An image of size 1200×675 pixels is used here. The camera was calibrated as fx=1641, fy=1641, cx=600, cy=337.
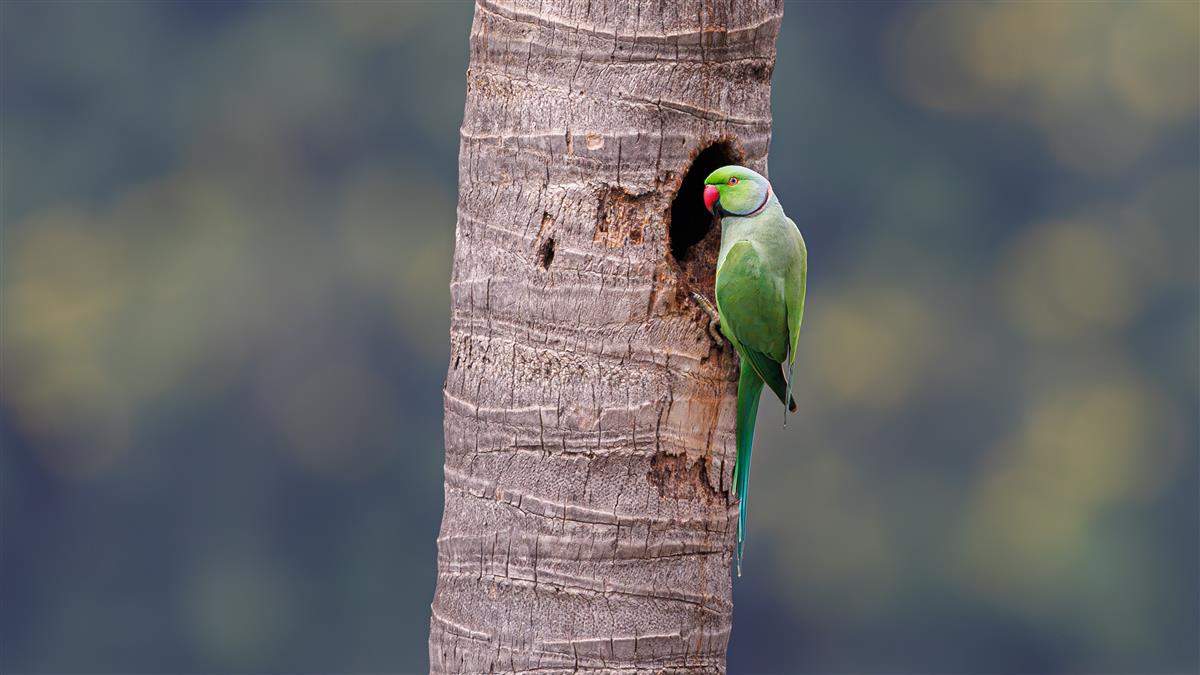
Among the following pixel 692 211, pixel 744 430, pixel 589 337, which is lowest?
pixel 744 430

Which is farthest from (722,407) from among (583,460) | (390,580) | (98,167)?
(98,167)

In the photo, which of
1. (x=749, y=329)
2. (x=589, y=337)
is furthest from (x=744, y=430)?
(x=589, y=337)

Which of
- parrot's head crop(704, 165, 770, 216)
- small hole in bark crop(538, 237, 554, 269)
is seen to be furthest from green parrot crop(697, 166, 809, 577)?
small hole in bark crop(538, 237, 554, 269)

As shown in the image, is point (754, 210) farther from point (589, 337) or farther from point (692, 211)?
point (589, 337)

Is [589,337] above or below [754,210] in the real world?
below

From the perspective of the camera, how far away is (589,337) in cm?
357

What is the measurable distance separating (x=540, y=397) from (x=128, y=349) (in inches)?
401

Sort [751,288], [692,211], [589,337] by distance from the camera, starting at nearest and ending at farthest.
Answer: [589,337] < [751,288] < [692,211]

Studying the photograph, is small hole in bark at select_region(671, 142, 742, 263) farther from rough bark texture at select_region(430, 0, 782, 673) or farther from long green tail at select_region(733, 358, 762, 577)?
long green tail at select_region(733, 358, 762, 577)

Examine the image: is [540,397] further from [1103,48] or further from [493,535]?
[1103,48]

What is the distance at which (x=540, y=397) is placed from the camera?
3.58 metres

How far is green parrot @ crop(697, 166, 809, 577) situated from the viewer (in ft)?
12.0

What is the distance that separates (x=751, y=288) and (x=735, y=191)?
221 millimetres

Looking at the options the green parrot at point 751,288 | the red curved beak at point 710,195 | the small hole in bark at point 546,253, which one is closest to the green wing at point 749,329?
the green parrot at point 751,288
